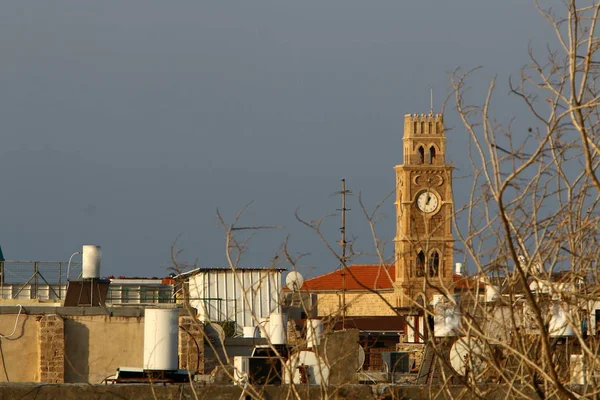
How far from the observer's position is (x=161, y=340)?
11.9 m

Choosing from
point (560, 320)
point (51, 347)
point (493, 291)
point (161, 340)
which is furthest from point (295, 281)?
point (51, 347)

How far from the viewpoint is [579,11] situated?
5863mm

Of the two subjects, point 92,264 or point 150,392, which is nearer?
point 150,392

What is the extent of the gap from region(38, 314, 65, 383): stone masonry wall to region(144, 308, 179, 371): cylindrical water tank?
107 inches

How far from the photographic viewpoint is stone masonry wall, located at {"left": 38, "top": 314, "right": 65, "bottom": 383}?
15125 millimetres

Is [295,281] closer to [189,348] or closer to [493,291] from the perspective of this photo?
[493,291]

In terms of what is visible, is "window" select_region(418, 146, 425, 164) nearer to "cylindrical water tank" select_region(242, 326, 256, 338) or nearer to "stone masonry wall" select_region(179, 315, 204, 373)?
"cylindrical water tank" select_region(242, 326, 256, 338)

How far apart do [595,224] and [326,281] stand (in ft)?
242

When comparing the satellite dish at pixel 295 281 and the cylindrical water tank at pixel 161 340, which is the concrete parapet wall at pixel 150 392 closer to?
the satellite dish at pixel 295 281

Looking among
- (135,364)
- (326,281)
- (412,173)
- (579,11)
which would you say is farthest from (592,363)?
(412,173)

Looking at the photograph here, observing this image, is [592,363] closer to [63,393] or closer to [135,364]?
[63,393]

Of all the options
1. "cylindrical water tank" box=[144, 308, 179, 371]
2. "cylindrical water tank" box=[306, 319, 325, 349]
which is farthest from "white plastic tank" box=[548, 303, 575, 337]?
"cylindrical water tank" box=[144, 308, 179, 371]

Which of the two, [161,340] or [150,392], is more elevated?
[161,340]

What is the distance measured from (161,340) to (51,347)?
3.67 m
